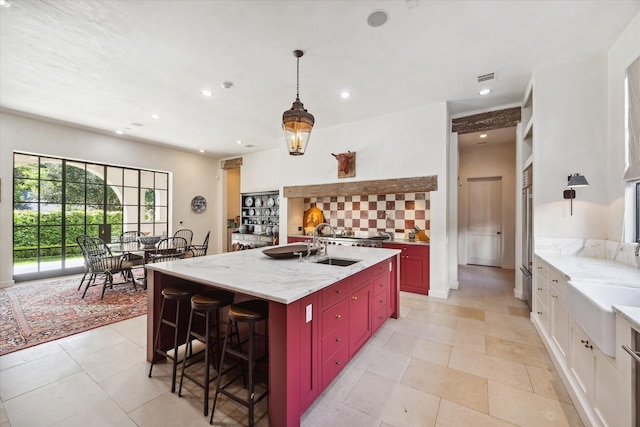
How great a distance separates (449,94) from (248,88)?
9.70ft

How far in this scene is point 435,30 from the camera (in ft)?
8.11

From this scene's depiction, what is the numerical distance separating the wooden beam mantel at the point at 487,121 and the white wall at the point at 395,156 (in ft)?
1.36

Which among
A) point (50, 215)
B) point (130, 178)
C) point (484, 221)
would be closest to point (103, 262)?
point (50, 215)

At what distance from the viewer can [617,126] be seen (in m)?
2.58

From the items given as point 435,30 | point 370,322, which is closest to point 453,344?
point 370,322

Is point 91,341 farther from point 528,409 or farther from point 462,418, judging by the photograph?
point 528,409

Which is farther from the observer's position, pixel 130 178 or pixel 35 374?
pixel 130 178

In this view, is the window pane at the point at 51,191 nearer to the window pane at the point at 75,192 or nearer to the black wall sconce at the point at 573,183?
the window pane at the point at 75,192

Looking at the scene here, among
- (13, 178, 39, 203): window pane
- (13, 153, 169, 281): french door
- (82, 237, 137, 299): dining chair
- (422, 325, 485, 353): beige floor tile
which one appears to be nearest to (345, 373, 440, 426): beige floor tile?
(422, 325, 485, 353): beige floor tile

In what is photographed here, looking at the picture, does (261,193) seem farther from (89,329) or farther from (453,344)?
(453,344)

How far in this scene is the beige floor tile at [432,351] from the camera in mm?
2365

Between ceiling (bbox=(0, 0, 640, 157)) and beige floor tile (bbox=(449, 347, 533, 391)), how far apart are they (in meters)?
3.10

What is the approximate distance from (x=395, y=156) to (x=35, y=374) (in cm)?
499

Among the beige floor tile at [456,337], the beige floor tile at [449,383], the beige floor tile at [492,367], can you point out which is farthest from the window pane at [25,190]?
the beige floor tile at [492,367]
